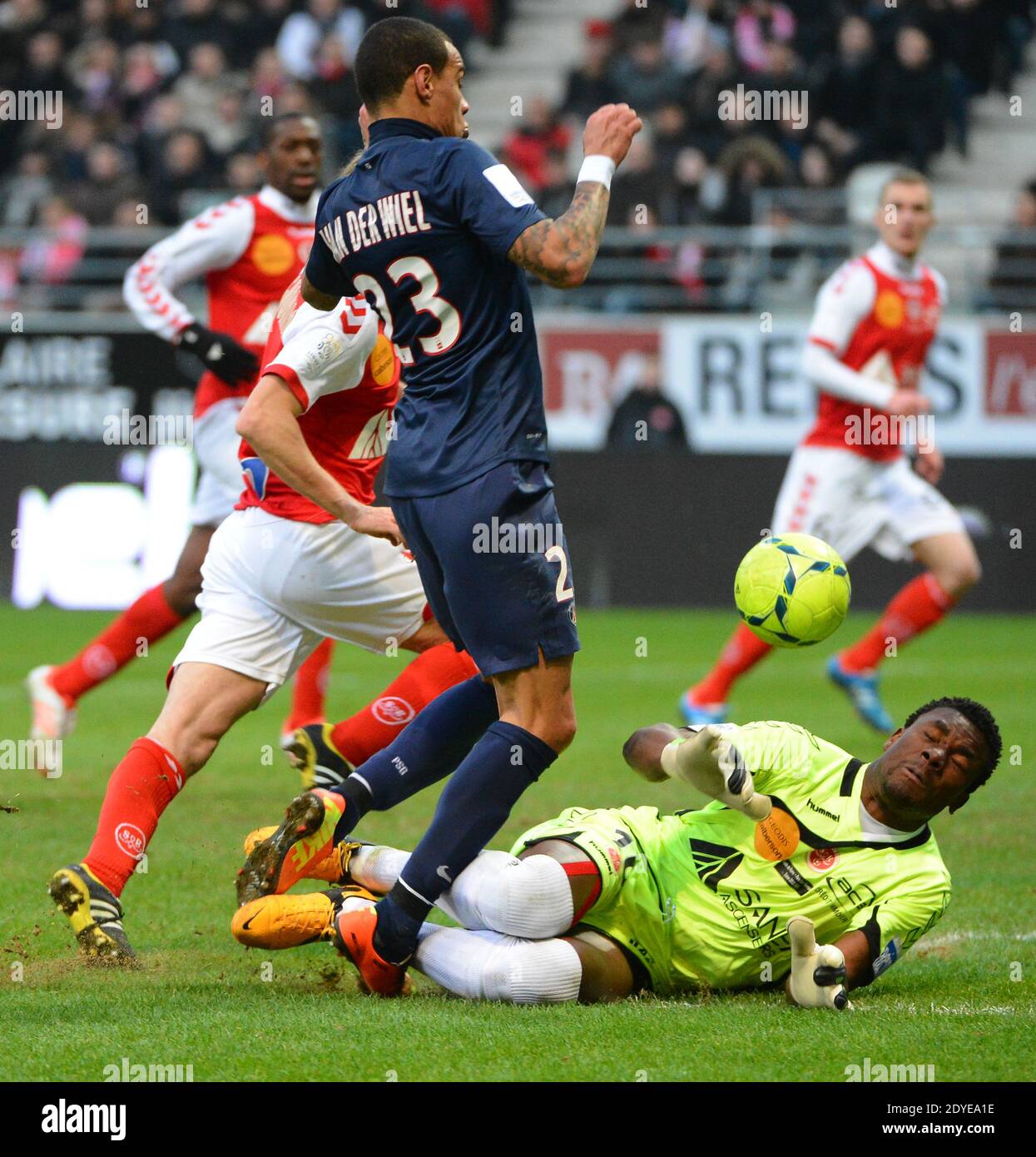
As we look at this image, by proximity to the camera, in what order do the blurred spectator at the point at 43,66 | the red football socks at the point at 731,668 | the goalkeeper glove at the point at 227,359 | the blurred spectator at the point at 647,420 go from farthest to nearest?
the blurred spectator at the point at 43,66 → the blurred spectator at the point at 647,420 → the red football socks at the point at 731,668 → the goalkeeper glove at the point at 227,359

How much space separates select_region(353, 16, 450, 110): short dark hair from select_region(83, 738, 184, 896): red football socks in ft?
6.29

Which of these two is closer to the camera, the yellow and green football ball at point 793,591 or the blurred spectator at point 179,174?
the yellow and green football ball at point 793,591

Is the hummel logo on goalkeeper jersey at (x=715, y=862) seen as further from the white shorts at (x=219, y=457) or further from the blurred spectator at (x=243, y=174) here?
the blurred spectator at (x=243, y=174)

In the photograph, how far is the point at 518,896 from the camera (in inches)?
175

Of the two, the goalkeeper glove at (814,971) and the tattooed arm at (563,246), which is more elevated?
the tattooed arm at (563,246)

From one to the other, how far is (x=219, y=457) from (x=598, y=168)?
158 inches

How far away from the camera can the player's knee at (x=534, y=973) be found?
446cm

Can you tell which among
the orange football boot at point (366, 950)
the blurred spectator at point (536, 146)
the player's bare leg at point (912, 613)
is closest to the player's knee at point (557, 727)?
the orange football boot at point (366, 950)

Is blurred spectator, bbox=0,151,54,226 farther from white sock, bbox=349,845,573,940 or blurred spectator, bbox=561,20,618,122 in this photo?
white sock, bbox=349,845,573,940

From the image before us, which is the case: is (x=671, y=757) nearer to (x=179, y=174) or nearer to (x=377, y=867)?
(x=377, y=867)

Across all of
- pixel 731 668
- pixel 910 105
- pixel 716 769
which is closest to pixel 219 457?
pixel 731 668

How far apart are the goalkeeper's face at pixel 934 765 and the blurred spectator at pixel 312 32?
664 inches

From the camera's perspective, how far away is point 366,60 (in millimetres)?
4539

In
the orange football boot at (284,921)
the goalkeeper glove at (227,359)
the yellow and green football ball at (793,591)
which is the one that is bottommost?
the orange football boot at (284,921)
